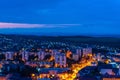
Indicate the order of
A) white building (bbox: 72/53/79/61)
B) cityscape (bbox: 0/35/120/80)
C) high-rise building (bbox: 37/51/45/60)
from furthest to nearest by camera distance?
high-rise building (bbox: 37/51/45/60), white building (bbox: 72/53/79/61), cityscape (bbox: 0/35/120/80)

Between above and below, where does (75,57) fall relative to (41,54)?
below

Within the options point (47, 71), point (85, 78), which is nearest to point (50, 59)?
point (47, 71)

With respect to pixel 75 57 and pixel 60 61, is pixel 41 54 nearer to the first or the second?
pixel 75 57

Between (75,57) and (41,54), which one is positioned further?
(41,54)

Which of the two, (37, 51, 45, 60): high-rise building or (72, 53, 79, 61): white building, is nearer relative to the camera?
(72, 53, 79, 61): white building

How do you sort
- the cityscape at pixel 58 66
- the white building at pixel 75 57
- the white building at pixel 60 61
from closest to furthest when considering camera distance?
the cityscape at pixel 58 66, the white building at pixel 60 61, the white building at pixel 75 57

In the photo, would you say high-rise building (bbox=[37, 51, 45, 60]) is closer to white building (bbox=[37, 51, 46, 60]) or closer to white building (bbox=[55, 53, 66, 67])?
white building (bbox=[37, 51, 46, 60])

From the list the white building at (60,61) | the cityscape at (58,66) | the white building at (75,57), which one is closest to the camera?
the cityscape at (58,66)

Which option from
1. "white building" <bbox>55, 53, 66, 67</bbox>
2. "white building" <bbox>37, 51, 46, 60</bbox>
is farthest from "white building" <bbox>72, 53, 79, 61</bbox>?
"white building" <bbox>55, 53, 66, 67</bbox>

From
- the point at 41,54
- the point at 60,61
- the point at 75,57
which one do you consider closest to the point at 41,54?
the point at 41,54

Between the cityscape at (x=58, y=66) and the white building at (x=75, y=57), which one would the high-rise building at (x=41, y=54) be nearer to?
the cityscape at (x=58, y=66)

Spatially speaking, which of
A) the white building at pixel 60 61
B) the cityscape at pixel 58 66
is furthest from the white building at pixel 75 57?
the white building at pixel 60 61

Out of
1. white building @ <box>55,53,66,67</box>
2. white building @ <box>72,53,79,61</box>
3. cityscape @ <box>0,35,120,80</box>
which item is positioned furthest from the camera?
white building @ <box>72,53,79,61</box>
